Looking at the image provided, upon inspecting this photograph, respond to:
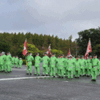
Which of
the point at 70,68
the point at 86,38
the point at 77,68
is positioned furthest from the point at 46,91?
the point at 86,38

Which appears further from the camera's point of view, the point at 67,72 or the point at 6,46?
the point at 6,46

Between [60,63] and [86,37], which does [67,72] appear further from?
[86,37]

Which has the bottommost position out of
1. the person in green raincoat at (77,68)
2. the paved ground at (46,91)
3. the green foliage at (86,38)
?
the paved ground at (46,91)

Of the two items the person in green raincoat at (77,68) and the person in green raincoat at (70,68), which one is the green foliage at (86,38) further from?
the person in green raincoat at (70,68)

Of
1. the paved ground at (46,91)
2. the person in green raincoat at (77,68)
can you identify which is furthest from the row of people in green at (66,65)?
the paved ground at (46,91)

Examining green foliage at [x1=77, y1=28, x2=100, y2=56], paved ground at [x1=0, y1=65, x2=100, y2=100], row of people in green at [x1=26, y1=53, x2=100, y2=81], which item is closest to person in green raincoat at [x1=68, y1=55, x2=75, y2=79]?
row of people in green at [x1=26, y1=53, x2=100, y2=81]

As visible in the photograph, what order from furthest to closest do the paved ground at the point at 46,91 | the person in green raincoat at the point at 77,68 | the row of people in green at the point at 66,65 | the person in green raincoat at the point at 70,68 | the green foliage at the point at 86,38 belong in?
the green foliage at the point at 86,38 < the person in green raincoat at the point at 77,68 < the row of people in green at the point at 66,65 < the person in green raincoat at the point at 70,68 < the paved ground at the point at 46,91

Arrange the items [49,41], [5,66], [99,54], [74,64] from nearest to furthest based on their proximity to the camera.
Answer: [74,64]
[5,66]
[99,54]
[49,41]

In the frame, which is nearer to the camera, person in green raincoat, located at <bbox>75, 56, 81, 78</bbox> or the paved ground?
the paved ground

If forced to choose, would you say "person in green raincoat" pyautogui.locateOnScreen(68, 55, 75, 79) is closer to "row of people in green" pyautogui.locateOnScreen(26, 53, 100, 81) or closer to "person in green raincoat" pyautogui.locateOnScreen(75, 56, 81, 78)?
"row of people in green" pyautogui.locateOnScreen(26, 53, 100, 81)

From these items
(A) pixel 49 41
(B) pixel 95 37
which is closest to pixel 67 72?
(B) pixel 95 37

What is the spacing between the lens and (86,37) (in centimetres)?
5325

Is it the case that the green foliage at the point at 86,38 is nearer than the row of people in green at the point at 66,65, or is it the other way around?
the row of people in green at the point at 66,65

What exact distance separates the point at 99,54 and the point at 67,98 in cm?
4335
